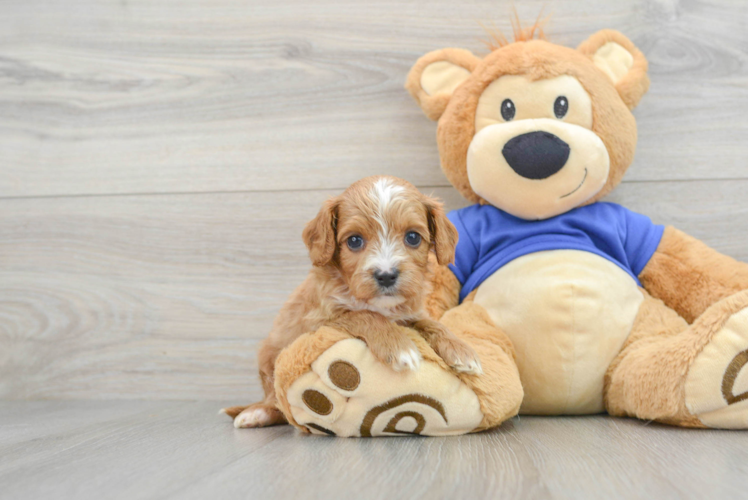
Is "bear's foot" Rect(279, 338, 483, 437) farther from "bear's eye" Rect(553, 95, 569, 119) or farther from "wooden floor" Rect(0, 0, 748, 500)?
"bear's eye" Rect(553, 95, 569, 119)

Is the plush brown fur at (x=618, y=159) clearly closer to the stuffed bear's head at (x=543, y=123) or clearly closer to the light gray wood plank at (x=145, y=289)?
the stuffed bear's head at (x=543, y=123)

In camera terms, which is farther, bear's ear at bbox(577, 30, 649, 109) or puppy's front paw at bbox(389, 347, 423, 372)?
bear's ear at bbox(577, 30, 649, 109)

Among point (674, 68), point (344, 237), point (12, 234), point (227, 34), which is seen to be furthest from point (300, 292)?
point (674, 68)

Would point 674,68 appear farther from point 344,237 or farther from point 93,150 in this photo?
point 93,150

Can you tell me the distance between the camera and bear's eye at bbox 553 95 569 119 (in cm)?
162

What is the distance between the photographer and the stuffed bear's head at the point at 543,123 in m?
1.58

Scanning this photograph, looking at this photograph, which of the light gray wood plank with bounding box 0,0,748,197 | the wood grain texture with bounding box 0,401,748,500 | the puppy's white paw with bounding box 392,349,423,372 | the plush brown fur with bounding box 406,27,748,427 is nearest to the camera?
the wood grain texture with bounding box 0,401,748,500

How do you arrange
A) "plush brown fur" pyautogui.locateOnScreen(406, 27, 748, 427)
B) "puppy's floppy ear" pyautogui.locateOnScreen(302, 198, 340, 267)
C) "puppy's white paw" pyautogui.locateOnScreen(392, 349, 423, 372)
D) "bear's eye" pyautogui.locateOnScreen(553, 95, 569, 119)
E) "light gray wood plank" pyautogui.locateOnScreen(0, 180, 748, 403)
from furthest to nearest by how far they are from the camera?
1. "light gray wood plank" pyautogui.locateOnScreen(0, 180, 748, 403)
2. "bear's eye" pyautogui.locateOnScreen(553, 95, 569, 119)
3. "plush brown fur" pyautogui.locateOnScreen(406, 27, 748, 427)
4. "puppy's floppy ear" pyautogui.locateOnScreen(302, 198, 340, 267)
5. "puppy's white paw" pyautogui.locateOnScreen(392, 349, 423, 372)

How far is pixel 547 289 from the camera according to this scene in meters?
1.54

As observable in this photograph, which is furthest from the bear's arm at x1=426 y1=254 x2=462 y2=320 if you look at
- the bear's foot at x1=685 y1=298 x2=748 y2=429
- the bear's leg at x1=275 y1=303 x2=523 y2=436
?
the bear's foot at x1=685 y1=298 x2=748 y2=429

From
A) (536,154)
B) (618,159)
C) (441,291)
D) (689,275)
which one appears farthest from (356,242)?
(689,275)

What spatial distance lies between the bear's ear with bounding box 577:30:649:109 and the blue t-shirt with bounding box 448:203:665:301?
1.17ft

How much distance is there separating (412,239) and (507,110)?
549 millimetres

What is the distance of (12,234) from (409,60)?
5.08 feet
